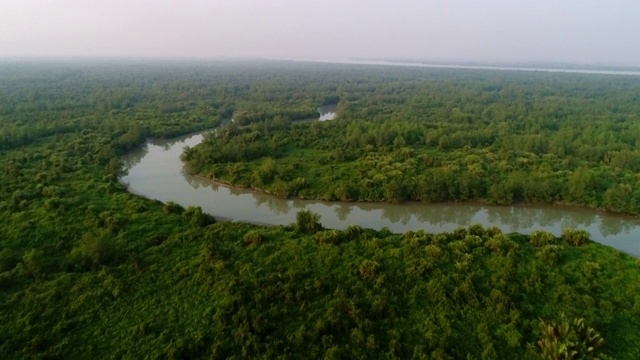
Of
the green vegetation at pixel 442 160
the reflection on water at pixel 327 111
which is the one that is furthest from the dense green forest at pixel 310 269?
the reflection on water at pixel 327 111

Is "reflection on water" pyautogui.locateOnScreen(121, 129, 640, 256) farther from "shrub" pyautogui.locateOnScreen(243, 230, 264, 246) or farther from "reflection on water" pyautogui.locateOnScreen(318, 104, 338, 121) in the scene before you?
"reflection on water" pyautogui.locateOnScreen(318, 104, 338, 121)

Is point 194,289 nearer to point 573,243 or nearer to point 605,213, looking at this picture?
point 573,243

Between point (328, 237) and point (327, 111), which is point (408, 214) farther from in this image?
point (327, 111)

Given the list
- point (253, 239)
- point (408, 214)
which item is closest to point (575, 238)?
point (408, 214)

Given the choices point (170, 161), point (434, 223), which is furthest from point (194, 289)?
point (170, 161)

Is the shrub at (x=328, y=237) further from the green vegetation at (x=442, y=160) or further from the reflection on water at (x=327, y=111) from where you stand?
the reflection on water at (x=327, y=111)
